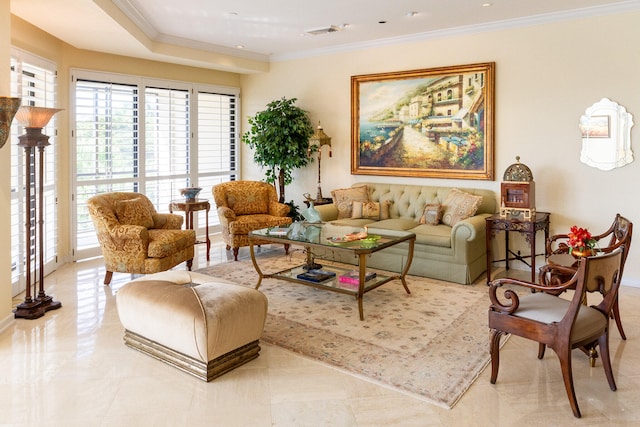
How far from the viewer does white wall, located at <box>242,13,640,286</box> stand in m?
5.30

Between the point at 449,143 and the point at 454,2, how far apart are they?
1.85m

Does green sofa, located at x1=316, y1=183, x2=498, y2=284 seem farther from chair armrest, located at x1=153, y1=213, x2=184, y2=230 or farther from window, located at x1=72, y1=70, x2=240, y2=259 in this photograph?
window, located at x1=72, y1=70, x2=240, y2=259

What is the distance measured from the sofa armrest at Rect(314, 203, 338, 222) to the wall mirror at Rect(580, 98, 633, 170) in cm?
310

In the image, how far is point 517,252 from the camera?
6109 mm

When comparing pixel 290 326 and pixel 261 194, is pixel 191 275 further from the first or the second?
pixel 261 194

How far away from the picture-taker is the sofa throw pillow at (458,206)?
19.3 feet

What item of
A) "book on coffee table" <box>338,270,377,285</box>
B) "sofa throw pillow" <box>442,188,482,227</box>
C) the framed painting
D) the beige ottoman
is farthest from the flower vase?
the framed painting

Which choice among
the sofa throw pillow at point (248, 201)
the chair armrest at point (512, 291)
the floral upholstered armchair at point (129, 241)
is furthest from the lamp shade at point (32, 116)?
the chair armrest at point (512, 291)

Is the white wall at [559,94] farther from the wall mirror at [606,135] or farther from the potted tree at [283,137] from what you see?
the potted tree at [283,137]

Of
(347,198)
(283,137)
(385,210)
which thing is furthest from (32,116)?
(385,210)

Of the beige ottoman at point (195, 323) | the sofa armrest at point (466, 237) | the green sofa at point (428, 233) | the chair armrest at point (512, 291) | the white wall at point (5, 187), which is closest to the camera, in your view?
the chair armrest at point (512, 291)

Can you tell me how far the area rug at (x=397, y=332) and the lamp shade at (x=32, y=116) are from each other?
2.54 metres

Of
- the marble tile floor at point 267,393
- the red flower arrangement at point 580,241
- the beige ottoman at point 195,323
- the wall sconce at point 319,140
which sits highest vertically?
the wall sconce at point 319,140

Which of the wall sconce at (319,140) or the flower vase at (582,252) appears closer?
the flower vase at (582,252)
